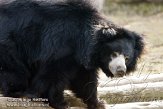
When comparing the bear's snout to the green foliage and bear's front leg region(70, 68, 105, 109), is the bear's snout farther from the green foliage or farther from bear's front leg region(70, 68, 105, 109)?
the green foliage

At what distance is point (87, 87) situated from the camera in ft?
20.0

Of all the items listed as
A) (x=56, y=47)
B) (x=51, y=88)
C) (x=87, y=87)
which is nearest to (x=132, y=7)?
(x=87, y=87)

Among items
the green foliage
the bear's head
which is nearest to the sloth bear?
the bear's head

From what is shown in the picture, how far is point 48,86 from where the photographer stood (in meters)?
5.73

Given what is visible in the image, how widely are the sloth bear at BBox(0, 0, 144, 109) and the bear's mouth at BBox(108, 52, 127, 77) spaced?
0.01 metres

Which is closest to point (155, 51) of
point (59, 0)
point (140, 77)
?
point (140, 77)

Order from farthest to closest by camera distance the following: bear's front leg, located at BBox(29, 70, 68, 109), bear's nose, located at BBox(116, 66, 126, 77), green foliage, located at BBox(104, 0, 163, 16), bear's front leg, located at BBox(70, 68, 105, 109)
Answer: green foliage, located at BBox(104, 0, 163, 16)
bear's front leg, located at BBox(70, 68, 105, 109)
bear's front leg, located at BBox(29, 70, 68, 109)
bear's nose, located at BBox(116, 66, 126, 77)

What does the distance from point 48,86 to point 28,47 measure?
0.50 metres

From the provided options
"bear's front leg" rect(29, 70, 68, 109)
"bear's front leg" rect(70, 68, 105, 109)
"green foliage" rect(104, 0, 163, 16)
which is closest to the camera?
"bear's front leg" rect(29, 70, 68, 109)

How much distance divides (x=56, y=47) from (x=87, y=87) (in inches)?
24.4

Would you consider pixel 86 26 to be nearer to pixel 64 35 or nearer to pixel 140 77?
pixel 64 35

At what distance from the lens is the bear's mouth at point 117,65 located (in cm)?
555

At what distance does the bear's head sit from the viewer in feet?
18.4

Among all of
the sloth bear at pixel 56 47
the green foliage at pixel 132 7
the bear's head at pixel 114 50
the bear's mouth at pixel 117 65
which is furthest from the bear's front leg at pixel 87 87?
the green foliage at pixel 132 7
